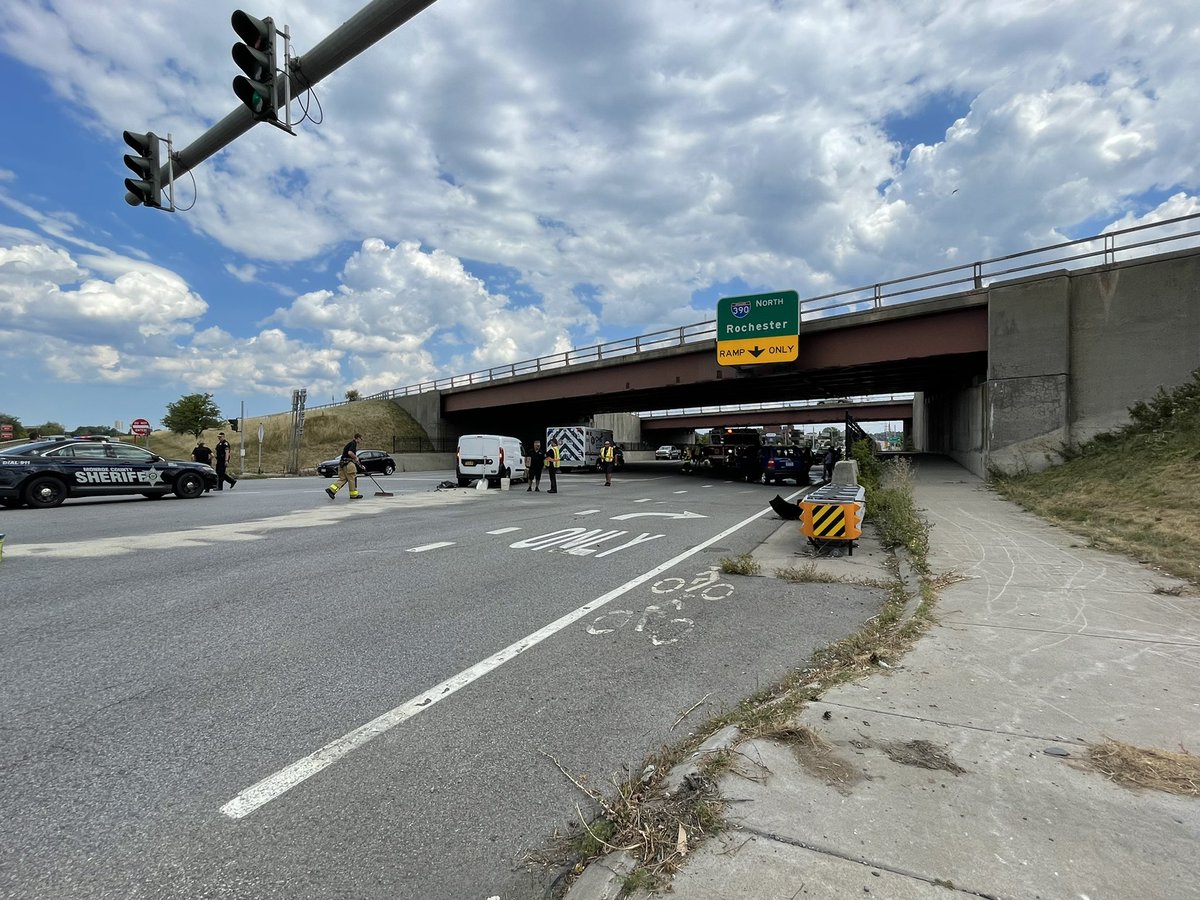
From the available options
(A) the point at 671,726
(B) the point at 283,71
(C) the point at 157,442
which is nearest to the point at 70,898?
(A) the point at 671,726

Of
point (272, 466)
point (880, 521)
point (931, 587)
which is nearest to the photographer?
point (931, 587)

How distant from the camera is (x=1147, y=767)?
3.00 m

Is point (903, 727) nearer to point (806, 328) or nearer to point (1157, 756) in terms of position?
point (1157, 756)

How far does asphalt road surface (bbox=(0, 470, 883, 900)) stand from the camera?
101 inches

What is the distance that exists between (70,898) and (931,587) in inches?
278

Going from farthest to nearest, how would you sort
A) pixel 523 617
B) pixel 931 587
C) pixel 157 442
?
1. pixel 157 442
2. pixel 931 587
3. pixel 523 617

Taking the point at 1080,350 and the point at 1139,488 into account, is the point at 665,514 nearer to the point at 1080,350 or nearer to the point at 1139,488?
the point at 1139,488

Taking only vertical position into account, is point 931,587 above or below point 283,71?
below

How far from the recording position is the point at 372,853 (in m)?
2.59

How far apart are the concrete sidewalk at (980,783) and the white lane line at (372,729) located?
1.63 metres

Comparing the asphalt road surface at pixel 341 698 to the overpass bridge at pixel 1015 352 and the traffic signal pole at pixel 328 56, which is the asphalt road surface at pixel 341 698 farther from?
the overpass bridge at pixel 1015 352

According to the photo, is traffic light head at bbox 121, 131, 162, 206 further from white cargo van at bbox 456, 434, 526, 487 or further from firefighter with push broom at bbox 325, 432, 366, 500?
white cargo van at bbox 456, 434, 526, 487

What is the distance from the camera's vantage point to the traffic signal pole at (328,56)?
19.8 ft

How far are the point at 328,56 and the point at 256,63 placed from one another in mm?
867
